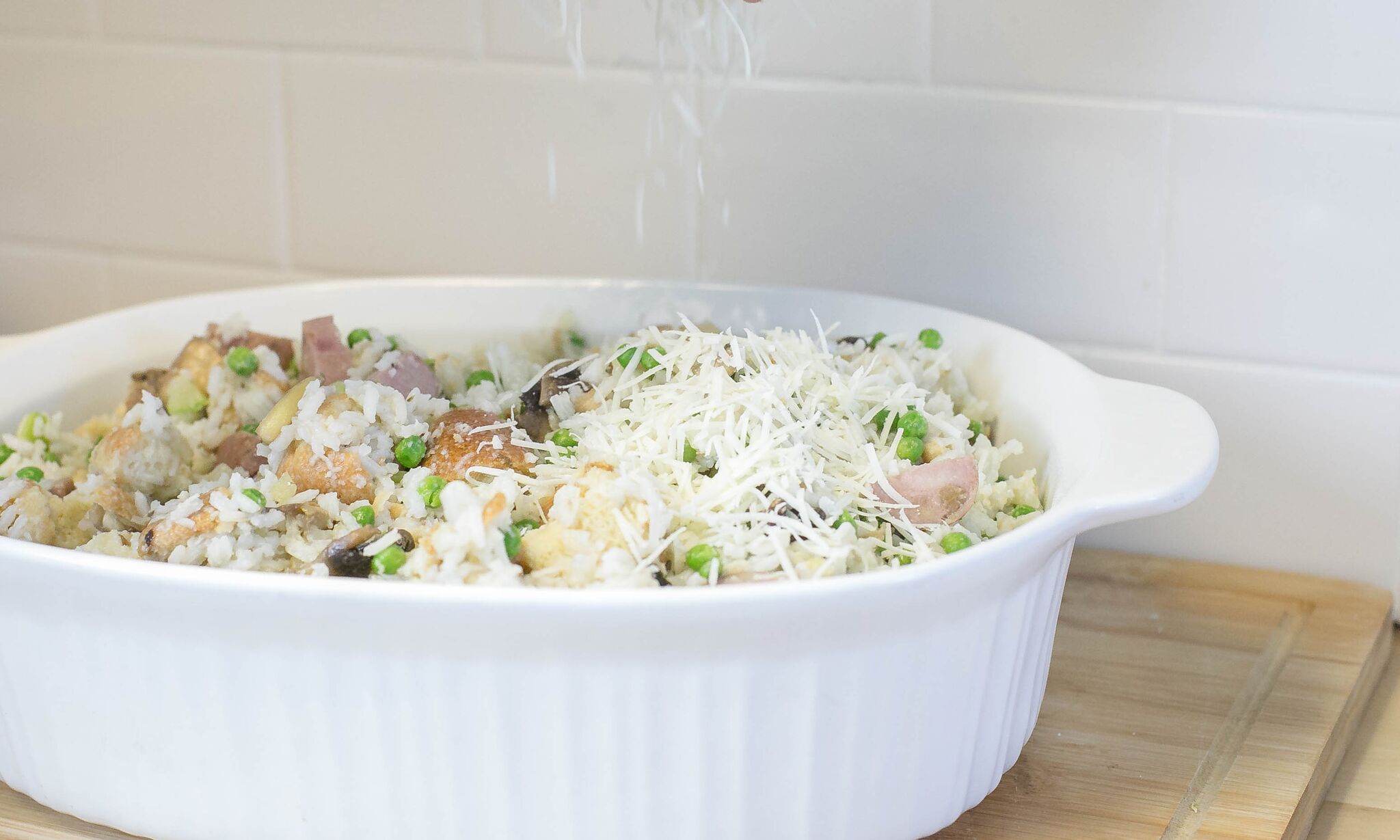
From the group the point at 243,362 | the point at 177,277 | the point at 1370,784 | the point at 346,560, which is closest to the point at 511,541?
the point at 346,560

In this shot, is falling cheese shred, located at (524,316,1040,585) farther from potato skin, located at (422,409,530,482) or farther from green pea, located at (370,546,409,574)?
green pea, located at (370,546,409,574)

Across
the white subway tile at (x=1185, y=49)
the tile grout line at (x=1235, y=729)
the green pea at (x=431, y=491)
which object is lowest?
the tile grout line at (x=1235, y=729)

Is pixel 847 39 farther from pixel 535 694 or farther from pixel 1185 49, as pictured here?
pixel 535 694

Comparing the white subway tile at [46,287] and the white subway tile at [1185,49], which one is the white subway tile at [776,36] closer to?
the white subway tile at [1185,49]

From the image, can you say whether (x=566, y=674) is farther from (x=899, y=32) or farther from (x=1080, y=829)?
(x=899, y=32)

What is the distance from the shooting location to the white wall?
156cm

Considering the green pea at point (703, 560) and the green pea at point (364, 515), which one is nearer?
the green pea at point (703, 560)

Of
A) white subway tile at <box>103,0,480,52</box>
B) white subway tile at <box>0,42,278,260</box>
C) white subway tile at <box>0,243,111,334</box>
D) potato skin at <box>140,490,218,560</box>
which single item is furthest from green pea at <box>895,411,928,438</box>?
white subway tile at <box>0,243,111,334</box>

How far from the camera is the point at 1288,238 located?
1.57 metres

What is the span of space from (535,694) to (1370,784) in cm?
84

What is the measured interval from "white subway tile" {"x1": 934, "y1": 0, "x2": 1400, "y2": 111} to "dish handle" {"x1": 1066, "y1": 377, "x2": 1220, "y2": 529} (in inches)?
18.3

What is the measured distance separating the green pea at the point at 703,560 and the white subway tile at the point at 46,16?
1.51 m

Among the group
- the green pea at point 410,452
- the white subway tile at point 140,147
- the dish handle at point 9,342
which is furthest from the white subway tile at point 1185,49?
the dish handle at point 9,342

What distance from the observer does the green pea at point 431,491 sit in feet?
4.01
